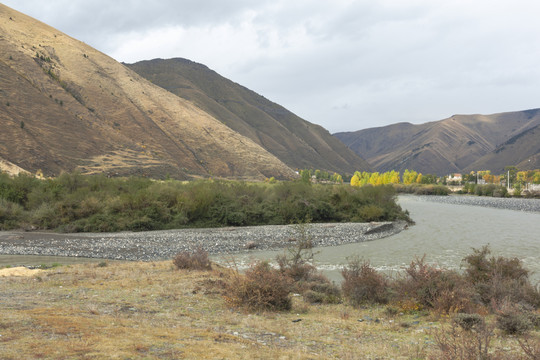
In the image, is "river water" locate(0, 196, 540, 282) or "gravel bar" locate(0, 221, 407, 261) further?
"gravel bar" locate(0, 221, 407, 261)

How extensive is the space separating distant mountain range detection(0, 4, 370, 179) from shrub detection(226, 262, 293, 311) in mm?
48084

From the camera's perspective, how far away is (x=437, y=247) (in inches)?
917

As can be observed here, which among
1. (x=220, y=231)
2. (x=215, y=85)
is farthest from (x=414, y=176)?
(x=220, y=231)

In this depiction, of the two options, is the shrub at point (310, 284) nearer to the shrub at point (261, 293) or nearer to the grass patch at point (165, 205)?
the shrub at point (261, 293)

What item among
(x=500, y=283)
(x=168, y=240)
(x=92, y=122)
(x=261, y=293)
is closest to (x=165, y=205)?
(x=168, y=240)

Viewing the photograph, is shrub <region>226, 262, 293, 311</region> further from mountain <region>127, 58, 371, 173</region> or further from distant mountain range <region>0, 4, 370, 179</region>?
mountain <region>127, 58, 371, 173</region>

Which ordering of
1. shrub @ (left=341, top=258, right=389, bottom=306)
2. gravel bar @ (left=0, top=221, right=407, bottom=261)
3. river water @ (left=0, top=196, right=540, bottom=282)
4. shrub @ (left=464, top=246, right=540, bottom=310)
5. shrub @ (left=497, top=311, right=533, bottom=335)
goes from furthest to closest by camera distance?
gravel bar @ (left=0, top=221, right=407, bottom=261), river water @ (left=0, top=196, right=540, bottom=282), shrub @ (left=341, top=258, right=389, bottom=306), shrub @ (left=464, top=246, right=540, bottom=310), shrub @ (left=497, top=311, right=533, bottom=335)

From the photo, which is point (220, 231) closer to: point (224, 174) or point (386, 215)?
point (386, 215)

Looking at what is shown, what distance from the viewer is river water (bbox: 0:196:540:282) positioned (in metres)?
18.1

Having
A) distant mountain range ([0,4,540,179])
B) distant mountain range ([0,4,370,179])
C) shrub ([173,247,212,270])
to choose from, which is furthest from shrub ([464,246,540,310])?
distant mountain range ([0,4,540,179])

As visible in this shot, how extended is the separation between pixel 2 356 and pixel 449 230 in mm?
31557

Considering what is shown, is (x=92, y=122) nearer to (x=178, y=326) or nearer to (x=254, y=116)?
(x=178, y=326)

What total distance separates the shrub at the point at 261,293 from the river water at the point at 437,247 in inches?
192

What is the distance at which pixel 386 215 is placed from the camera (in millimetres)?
36250
